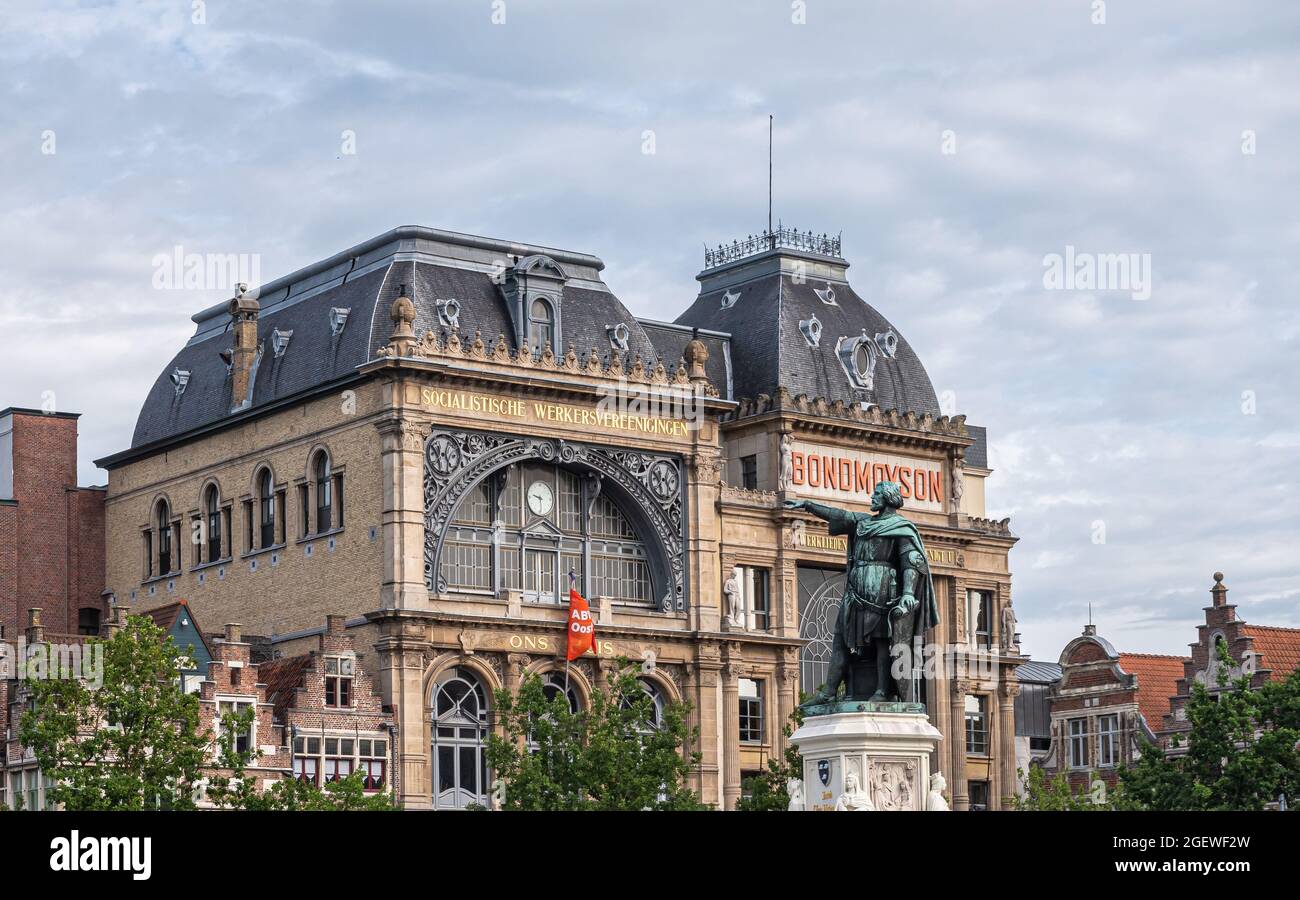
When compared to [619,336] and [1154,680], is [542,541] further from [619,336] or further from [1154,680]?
A: [1154,680]

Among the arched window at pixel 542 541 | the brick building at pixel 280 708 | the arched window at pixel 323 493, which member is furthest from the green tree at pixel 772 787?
the arched window at pixel 323 493

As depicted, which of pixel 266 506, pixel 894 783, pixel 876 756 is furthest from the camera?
pixel 266 506

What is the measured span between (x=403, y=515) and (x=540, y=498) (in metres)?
6.41

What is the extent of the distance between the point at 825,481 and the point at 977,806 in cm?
1447

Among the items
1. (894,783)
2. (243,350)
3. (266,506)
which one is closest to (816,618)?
(266,506)

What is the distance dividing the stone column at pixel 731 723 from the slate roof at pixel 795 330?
12.3 metres

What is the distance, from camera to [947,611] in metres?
95.9

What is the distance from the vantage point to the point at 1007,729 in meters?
96.2

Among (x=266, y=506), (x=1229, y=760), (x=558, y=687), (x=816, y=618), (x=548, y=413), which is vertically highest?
(x=548, y=413)

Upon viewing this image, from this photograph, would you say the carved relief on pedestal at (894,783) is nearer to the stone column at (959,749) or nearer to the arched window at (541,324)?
the arched window at (541,324)

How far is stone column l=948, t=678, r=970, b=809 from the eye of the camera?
92.8 meters

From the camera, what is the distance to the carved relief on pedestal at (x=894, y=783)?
40656 millimetres

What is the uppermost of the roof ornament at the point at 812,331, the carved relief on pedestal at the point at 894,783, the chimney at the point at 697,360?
the roof ornament at the point at 812,331

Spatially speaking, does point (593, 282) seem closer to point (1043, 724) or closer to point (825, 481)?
point (825, 481)
